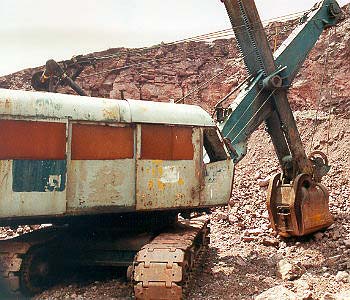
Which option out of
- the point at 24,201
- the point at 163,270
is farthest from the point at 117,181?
the point at 163,270

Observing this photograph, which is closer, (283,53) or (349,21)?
(283,53)

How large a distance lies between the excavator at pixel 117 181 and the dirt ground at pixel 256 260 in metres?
0.33

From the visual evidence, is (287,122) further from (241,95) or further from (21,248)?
(21,248)

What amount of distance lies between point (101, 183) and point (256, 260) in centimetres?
310

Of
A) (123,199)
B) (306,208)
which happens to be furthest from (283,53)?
(123,199)

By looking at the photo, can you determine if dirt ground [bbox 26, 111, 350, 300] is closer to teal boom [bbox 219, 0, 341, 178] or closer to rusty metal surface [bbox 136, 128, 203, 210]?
rusty metal surface [bbox 136, 128, 203, 210]

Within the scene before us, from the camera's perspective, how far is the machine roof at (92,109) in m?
5.06

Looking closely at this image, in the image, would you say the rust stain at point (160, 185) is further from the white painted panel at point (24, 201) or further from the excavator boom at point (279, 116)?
the excavator boom at point (279, 116)

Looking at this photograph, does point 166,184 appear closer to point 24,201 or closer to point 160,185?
point 160,185

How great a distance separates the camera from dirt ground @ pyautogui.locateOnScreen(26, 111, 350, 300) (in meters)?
5.36

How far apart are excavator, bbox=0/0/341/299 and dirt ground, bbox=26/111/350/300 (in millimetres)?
328

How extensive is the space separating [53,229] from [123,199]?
180 centimetres

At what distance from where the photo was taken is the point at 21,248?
17.8ft

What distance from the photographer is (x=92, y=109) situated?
5449mm
